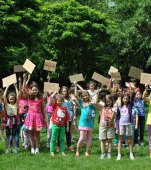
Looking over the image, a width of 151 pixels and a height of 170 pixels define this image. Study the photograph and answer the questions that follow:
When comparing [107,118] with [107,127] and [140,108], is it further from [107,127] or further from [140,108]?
[140,108]

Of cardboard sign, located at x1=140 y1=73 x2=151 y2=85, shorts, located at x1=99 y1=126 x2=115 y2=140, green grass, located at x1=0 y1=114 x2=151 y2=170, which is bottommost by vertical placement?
green grass, located at x1=0 y1=114 x2=151 y2=170

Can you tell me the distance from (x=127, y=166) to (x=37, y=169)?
1846mm

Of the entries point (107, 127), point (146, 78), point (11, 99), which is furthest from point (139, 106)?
point (11, 99)

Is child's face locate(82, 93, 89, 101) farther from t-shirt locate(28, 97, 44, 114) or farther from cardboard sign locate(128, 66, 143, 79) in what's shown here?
cardboard sign locate(128, 66, 143, 79)

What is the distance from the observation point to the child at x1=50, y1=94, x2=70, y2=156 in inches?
378

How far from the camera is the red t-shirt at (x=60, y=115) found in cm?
962

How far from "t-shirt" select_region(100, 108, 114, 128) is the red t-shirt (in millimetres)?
903

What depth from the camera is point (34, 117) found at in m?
9.75

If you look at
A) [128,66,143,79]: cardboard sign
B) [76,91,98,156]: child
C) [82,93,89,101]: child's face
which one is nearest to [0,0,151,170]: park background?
[76,91,98,156]: child

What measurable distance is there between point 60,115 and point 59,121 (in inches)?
5.7

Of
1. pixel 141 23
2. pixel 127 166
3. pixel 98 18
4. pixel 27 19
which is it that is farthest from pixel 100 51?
pixel 127 166

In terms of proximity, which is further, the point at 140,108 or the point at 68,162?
the point at 140,108

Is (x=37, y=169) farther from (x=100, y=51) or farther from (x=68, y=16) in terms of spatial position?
(x=100, y=51)

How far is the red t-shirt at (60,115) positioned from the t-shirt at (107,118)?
35.6 inches
